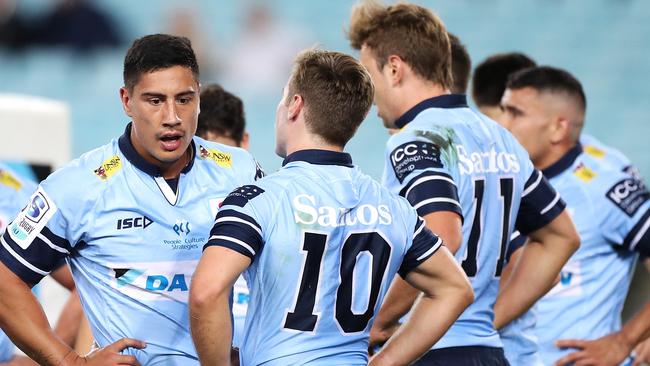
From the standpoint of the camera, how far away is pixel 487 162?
4258 millimetres

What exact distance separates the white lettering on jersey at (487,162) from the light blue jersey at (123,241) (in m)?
1.01

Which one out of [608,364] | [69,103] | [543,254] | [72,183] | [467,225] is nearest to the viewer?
[72,183]

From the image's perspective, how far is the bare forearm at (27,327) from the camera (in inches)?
140

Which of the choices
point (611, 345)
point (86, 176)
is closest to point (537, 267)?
point (611, 345)

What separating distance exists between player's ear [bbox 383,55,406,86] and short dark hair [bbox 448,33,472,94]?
683 mm

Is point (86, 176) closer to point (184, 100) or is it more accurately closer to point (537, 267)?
point (184, 100)

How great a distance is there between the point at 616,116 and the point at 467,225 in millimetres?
9498

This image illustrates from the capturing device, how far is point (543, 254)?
4.54 m

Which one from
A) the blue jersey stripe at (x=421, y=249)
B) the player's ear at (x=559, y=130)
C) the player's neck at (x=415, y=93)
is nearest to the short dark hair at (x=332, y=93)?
the blue jersey stripe at (x=421, y=249)

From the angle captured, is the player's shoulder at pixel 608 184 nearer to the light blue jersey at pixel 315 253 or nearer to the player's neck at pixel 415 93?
the player's neck at pixel 415 93

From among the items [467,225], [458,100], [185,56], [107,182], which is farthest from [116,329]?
[458,100]

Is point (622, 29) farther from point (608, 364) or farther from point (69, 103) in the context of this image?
point (608, 364)

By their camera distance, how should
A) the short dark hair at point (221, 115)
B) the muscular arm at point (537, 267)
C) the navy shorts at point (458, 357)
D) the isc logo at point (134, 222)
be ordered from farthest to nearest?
the short dark hair at point (221, 115)
the muscular arm at point (537, 267)
the navy shorts at point (458, 357)
the isc logo at point (134, 222)

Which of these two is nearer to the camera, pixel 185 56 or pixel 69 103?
pixel 185 56
